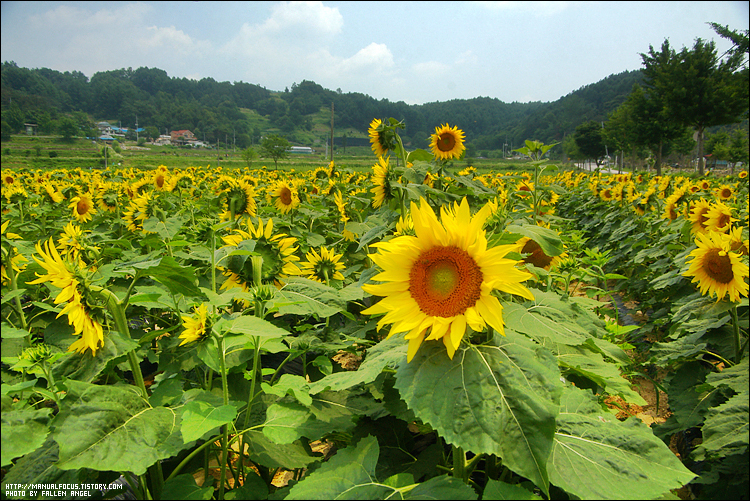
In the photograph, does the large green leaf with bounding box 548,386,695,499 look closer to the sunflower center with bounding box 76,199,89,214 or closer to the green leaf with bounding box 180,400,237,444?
the green leaf with bounding box 180,400,237,444

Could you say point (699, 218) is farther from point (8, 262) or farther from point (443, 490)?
point (8, 262)

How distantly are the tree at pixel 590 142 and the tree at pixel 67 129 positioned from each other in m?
72.5

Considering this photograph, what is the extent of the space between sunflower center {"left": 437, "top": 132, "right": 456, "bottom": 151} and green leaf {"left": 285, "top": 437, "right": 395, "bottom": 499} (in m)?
3.90

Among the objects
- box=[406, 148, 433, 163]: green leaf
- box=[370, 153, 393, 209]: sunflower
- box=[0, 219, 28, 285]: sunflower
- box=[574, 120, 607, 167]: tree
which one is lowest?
box=[0, 219, 28, 285]: sunflower

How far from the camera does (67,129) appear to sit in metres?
59.7

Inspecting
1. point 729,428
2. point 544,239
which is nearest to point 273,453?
point 544,239

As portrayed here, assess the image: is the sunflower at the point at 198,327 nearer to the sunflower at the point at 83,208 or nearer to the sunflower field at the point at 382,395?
the sunflower field at the point at 382,395

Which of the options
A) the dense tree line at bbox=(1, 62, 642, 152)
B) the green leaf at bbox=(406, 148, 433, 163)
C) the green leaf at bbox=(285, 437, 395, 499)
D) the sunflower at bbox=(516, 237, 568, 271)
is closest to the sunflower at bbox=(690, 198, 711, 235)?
the sunflower at bbox=(516, 237, 568, 271)

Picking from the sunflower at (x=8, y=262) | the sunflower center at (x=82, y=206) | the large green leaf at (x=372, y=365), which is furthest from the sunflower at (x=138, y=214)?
the large green leaf at (x=372, y=365)

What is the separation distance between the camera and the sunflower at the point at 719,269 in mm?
2297

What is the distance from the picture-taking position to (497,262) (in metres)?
1.21

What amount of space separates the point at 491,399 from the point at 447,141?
3.95 metres

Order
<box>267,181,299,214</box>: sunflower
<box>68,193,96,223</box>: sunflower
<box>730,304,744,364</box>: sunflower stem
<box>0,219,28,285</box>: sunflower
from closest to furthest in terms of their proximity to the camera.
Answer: <box>0,219,28,285</box>: sunflower → <box>730,304,744,364</box>: sunflower stem → <box>267,181,299,214</box>: sunflower → <box>68,193,96,223</box>: sunflower

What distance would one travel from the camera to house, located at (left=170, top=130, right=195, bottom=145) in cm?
10760
